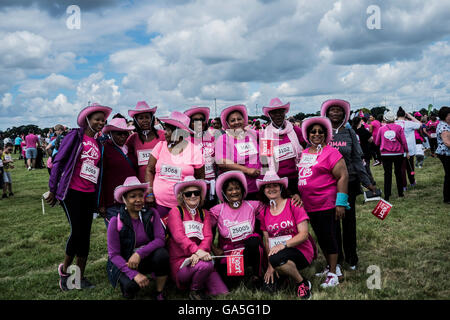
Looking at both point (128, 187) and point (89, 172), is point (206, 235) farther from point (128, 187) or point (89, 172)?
point (89, 172)

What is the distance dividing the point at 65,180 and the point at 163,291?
158cm

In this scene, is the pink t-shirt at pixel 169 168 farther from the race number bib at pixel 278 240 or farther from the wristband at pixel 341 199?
the wristband at pixel 341 199

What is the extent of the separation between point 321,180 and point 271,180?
530 millimetres

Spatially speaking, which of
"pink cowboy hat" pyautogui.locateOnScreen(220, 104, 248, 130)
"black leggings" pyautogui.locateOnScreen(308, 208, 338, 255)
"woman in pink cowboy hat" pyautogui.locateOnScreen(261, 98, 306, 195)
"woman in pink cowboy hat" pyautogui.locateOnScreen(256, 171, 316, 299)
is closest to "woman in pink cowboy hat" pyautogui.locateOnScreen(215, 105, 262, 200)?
"pink cowboy hat" pyautogui.locateOnScreen(220, 104, 248, 130)

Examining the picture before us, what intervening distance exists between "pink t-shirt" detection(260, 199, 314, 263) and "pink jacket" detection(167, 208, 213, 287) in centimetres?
65

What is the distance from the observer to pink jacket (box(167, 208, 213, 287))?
12.1 feet

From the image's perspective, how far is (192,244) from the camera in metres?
3.67

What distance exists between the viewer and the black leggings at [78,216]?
3832mm

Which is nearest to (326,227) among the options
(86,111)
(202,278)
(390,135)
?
(202,278)

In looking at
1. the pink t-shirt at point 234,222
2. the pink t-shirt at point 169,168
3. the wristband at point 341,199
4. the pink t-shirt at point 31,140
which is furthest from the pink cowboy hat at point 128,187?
the pink t-shirt at point 31,140

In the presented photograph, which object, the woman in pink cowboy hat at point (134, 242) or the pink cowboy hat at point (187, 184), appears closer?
the woman in pink cowboy hat at point (134, 242)

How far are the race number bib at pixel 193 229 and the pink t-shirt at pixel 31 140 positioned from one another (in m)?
16.5
